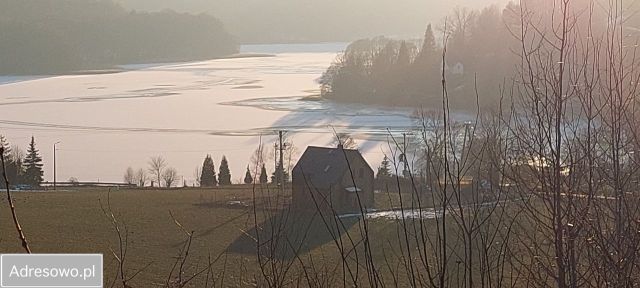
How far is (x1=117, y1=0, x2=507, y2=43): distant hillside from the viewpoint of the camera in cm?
5591

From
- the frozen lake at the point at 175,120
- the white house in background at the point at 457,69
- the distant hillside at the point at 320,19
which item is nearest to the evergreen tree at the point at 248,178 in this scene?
the frozen lake at the point at 175,120

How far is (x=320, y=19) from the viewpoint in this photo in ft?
206

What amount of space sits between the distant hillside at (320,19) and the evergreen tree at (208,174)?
3727 cm

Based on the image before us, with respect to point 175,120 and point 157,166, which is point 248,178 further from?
point 175,120

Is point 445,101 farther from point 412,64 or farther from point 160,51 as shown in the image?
point 160,51

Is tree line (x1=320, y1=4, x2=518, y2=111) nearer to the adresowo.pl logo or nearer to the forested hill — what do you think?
the adresowo.pl logo

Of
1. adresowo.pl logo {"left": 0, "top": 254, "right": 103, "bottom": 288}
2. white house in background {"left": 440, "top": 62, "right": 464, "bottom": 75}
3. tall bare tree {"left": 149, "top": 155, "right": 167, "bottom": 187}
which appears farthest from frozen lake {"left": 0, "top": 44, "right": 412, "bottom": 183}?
adresowo.pl logo {"left": 0, "top": 254, "right": 103, "bottom": 288}

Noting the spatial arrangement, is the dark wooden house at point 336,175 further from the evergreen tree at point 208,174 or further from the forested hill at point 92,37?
the forested hill at point 92,37

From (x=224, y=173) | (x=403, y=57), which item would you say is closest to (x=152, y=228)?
(x=224, y=173)

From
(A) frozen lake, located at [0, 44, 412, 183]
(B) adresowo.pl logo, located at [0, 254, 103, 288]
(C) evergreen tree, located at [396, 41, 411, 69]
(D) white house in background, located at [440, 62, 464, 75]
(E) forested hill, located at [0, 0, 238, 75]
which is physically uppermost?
(E) forested hill, located at [0, 0, 238, 75]

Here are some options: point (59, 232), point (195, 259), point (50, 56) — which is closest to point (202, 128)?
point (59, 232)

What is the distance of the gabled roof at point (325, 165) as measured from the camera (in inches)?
434

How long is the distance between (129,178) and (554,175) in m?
14.4

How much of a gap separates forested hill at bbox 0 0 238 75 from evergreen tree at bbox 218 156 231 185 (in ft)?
97.7
